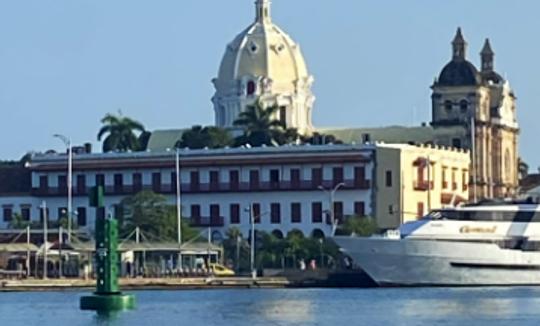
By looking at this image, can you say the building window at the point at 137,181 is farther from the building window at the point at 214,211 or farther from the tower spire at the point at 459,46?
the tower spire at the point at 459,46

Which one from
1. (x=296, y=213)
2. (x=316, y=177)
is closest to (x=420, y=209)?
(x=316, y=177)

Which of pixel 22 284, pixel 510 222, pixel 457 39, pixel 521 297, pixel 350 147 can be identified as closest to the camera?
pixel 521 297

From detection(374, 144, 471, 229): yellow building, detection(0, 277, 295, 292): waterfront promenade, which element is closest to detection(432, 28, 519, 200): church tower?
detection(374, 144, 471, 229): yellow building

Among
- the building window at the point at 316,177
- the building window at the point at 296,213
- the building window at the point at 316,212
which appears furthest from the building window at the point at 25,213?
the building window at the point at 316,177

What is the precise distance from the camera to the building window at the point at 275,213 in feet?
541

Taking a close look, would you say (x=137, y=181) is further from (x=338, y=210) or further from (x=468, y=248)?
(x=468, y=248)

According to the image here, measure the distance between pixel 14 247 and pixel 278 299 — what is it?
124 ft

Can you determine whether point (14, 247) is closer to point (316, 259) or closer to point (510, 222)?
point (316, 259)

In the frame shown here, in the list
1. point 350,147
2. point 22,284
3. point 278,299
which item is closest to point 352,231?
point 350,147

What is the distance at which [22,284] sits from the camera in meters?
130

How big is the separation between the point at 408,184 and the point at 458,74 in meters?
30.9

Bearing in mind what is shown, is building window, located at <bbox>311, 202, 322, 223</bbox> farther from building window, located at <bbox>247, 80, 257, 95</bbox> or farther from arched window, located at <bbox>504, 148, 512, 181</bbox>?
arched window, located at <bbox>504, 148, 512, 181</bbox>

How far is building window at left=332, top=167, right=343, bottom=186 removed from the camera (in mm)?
163000

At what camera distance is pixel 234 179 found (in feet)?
545
